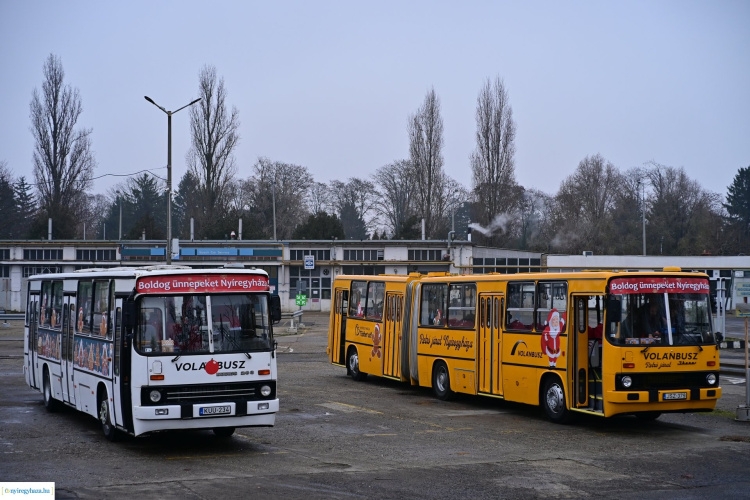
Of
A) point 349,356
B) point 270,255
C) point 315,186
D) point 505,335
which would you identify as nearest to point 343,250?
point 270,255

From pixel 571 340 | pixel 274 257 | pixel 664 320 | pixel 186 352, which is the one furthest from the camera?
pixel 274 257

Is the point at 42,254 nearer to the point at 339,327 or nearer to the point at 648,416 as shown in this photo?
the point at 339,327

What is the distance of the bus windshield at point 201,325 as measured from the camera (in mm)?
13492

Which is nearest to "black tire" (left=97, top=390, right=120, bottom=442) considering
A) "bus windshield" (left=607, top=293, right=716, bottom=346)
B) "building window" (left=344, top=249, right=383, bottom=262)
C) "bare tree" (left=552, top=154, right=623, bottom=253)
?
"bus windshield" (left=607, top=293, right=716, bottom=346)

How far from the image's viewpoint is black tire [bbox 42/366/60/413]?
1817cm

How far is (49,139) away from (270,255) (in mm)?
21088

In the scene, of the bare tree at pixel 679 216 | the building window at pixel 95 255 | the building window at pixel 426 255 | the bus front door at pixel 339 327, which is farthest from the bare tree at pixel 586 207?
the bus front door at pixel 339 327

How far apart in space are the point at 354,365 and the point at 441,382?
4.58m

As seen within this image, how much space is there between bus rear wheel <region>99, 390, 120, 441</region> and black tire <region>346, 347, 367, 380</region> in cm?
1106

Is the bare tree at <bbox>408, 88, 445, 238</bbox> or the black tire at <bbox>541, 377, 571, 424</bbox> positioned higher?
the bare tree at <bbox>408, 88, 445, 238</bbox>

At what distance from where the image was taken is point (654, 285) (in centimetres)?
1616

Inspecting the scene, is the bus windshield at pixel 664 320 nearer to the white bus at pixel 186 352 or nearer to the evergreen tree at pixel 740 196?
the white bus at pixel 186 352

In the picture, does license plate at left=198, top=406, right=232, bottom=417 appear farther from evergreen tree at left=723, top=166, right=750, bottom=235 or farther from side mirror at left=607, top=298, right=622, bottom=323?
evergreen tree at left=723, top=166, right=750, bottom=235

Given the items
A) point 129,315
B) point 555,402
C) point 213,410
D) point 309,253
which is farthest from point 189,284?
point 309,253
